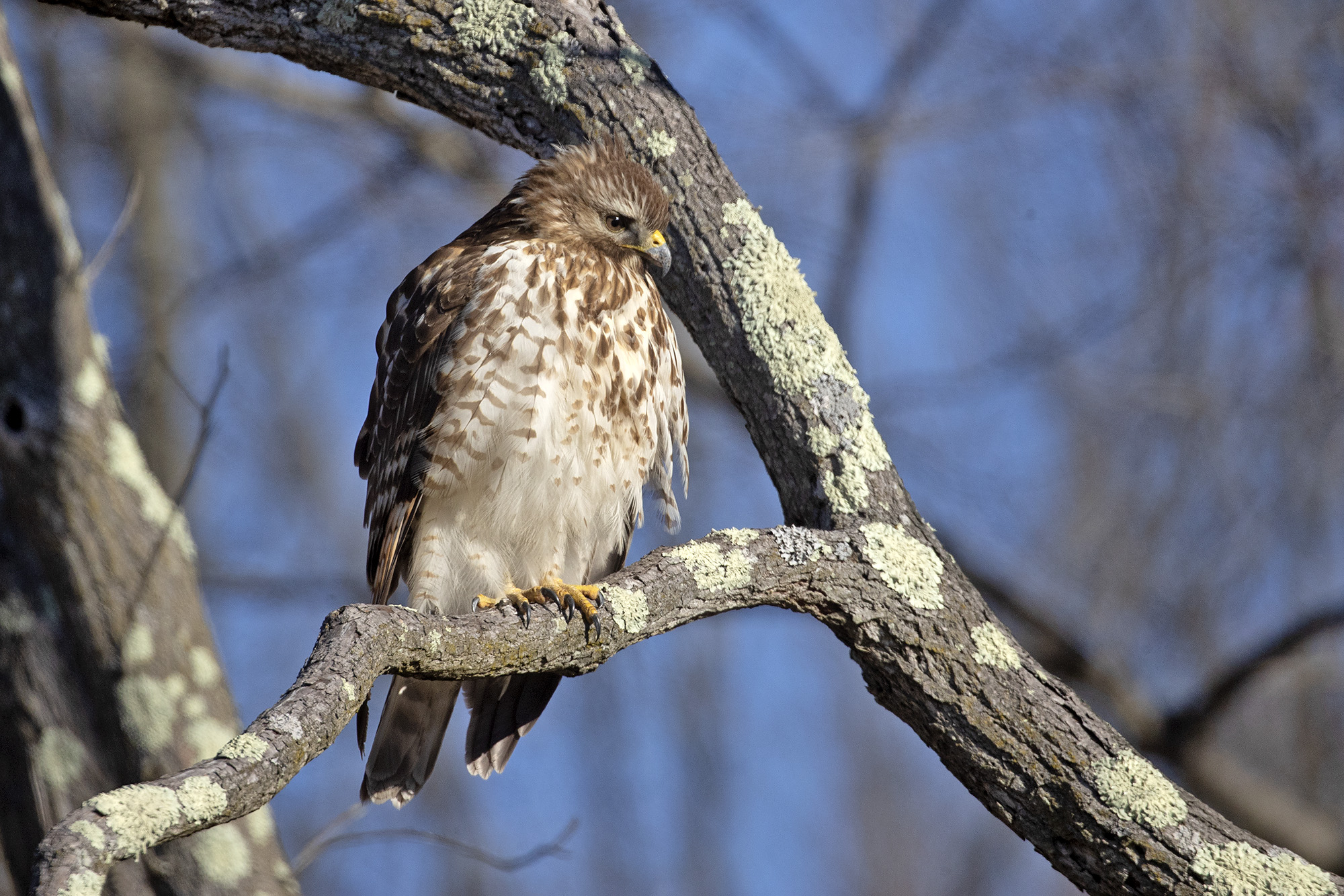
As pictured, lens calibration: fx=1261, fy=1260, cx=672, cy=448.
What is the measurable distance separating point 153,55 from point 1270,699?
23.4 feet

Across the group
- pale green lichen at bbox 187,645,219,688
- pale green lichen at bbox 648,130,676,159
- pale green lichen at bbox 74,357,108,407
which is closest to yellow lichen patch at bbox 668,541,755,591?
pale green lichen at bbox 648,130,676,159

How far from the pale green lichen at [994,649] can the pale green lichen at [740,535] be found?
1.63 ft

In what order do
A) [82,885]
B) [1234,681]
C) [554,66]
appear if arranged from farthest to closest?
[1234,681], [554,66], [82,885]

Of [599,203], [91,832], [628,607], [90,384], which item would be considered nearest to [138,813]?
[91,832]

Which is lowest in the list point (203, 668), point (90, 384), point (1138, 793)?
point (1138, 793)

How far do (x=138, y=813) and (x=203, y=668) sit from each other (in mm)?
1695

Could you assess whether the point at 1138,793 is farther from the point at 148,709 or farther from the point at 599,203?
the point at 148,709

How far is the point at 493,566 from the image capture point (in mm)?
3387

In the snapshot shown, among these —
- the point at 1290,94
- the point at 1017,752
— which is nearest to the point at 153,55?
the point at 1290,94

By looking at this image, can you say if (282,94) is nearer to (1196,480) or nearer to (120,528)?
(120,528)

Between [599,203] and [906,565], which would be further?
[599,203]

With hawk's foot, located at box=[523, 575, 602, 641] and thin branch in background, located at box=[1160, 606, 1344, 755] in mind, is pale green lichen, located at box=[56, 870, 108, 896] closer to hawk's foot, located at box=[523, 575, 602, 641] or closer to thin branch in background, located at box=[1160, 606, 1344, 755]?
hawk's foot, located at box=[523, 575, 602, 641]

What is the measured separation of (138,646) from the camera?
3014 millimetres

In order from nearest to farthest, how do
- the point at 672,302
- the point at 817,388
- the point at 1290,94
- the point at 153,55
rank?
the point at 817,388 → the point at 672,302 → the point at 1290,94 → the point at 153,55
